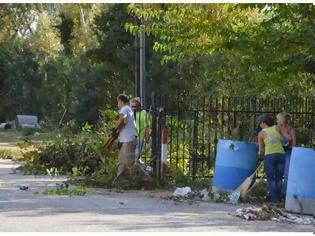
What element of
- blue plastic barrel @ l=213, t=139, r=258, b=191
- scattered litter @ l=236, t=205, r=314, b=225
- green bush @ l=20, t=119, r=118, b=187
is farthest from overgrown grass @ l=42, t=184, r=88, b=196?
scattered litter @ l=236, t=205, r=314, b=225

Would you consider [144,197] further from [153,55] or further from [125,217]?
[153,55]

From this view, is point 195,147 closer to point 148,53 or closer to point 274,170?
point 274,170

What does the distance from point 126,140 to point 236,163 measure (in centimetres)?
221

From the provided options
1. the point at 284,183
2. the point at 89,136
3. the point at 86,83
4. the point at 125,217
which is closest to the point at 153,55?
the point at 86,83

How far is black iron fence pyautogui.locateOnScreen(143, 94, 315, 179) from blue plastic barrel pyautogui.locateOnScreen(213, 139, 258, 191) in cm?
94

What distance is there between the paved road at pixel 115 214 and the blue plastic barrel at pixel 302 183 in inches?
36.6

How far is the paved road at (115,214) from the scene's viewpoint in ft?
27.9

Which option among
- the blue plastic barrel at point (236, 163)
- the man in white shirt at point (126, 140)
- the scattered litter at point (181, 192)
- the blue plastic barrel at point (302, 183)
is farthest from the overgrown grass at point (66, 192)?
the blue plastic barrel at point (302, 183)

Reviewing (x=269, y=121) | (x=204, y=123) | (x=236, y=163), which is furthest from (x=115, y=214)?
(x=204, y=123)

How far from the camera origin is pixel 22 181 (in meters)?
14.2

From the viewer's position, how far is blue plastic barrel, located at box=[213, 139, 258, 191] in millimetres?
12180

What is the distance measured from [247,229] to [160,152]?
201 inches

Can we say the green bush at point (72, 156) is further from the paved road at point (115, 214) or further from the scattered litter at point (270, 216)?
the scattered litter at point (270, 216)

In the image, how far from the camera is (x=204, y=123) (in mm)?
14922
